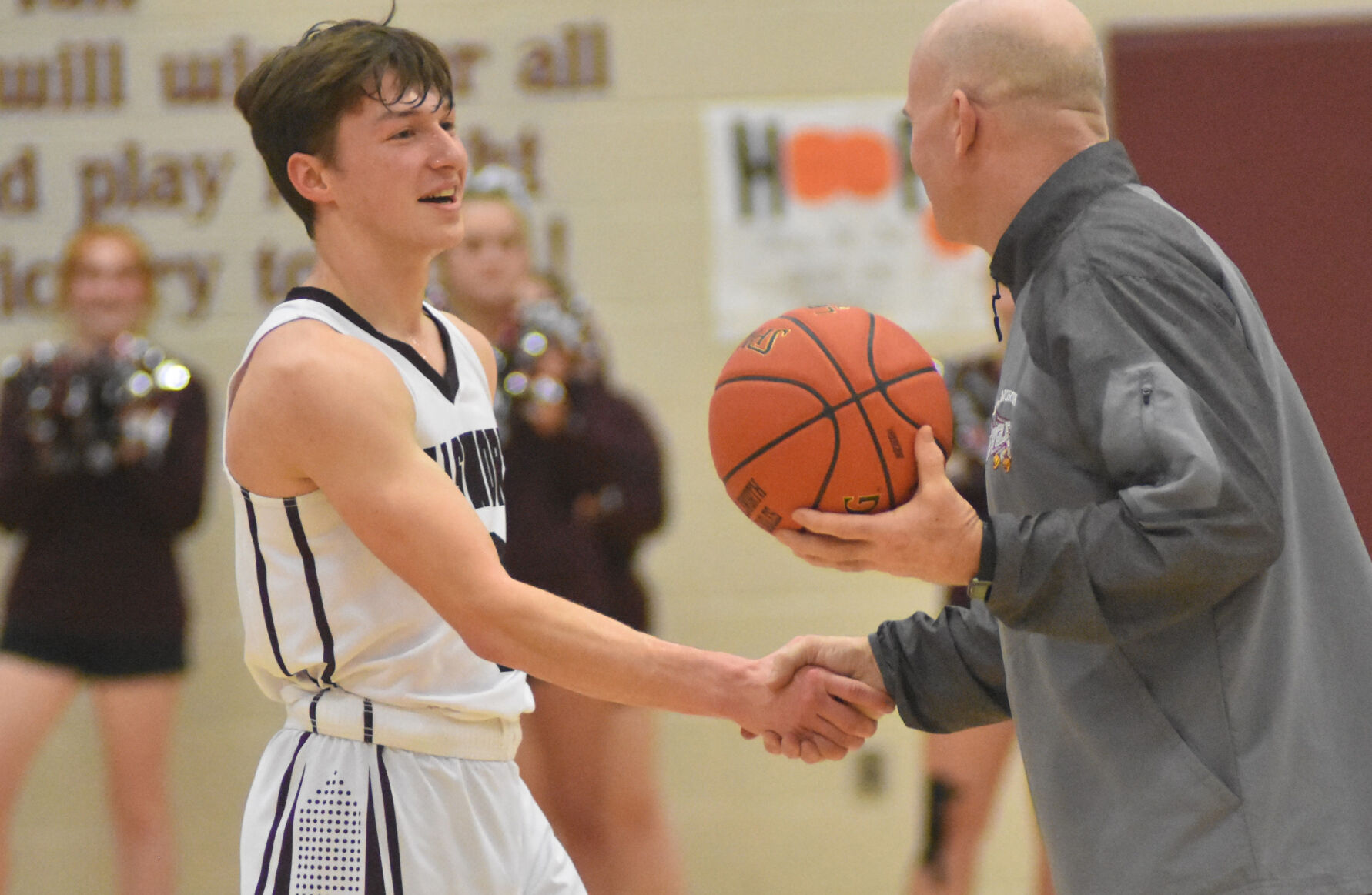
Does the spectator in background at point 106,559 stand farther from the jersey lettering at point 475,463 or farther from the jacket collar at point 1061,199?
the jacket collar at point 1061,199

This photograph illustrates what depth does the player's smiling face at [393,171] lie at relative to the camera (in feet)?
7.81

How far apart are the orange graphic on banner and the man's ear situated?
2801mm

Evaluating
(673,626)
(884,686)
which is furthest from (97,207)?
(884,686)

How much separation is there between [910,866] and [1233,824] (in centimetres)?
313

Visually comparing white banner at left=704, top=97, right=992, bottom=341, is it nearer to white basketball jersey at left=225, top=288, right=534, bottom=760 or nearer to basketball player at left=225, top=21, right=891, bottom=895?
basketball player at left=225, top=21, right=891, bottom=895

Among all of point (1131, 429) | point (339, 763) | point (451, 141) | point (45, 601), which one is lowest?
point (45, 601)

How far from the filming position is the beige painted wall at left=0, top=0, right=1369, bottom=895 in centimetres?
475

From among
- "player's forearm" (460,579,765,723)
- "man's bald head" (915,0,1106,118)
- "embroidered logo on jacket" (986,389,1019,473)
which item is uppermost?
"man's bald head" (915,0,1106,118)

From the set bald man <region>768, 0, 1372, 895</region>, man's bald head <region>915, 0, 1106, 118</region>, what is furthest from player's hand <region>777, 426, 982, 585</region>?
man's bald head <region>915, 0, 1106, 118</region>

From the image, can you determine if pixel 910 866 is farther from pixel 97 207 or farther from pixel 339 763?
pixel 97 207

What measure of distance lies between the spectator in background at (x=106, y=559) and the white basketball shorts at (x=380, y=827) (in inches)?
90.0

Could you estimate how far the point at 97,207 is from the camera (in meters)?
4.77

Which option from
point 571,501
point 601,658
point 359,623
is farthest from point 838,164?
point 359,623

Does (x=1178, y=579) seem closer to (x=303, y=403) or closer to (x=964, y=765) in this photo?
(x=303, y=403)
